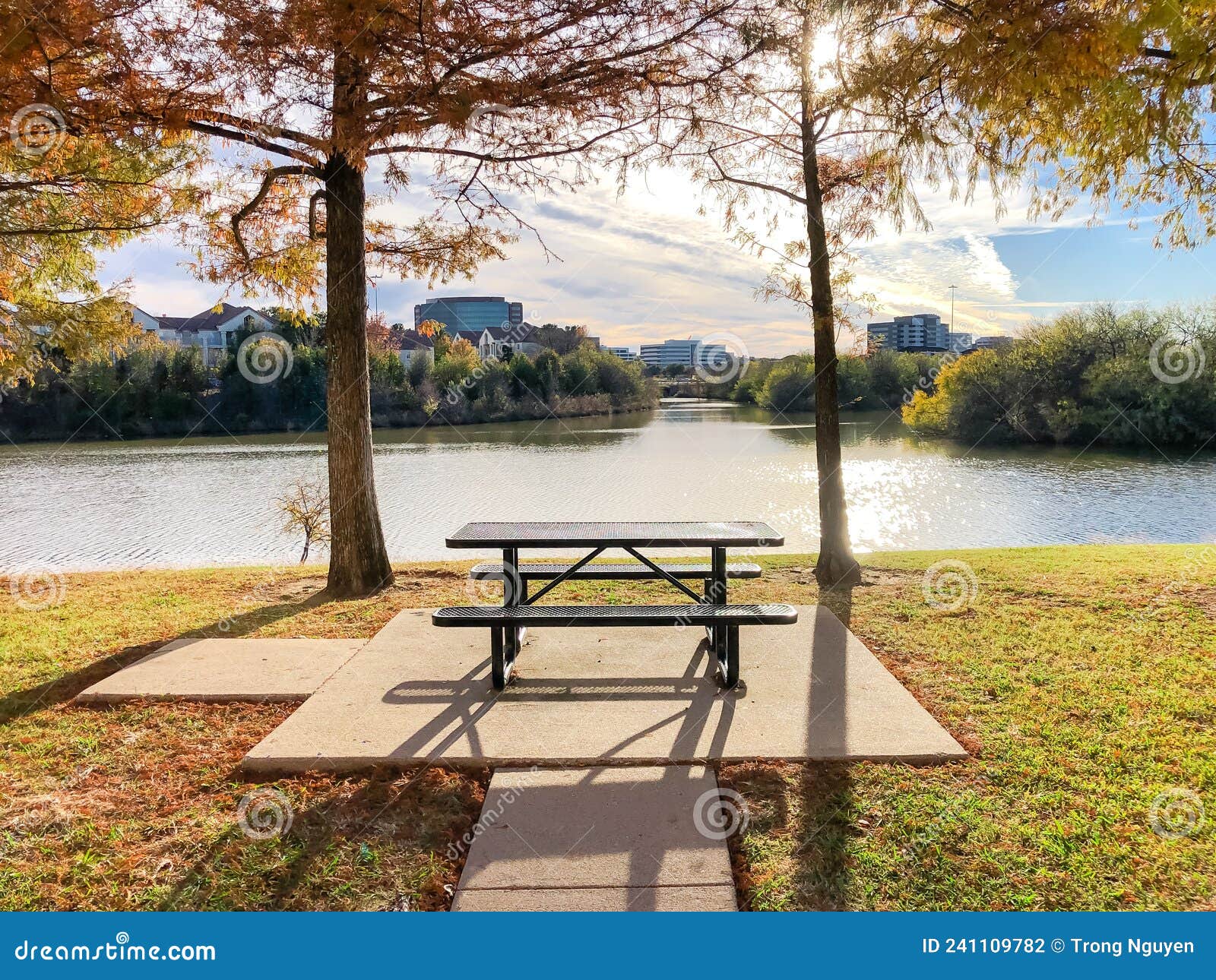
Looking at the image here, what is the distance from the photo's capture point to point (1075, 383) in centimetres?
3734

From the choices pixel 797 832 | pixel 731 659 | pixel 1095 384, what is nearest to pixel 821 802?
pixel 797 832

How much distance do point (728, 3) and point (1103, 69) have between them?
9.81 feet

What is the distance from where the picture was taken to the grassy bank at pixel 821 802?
2.66 metres

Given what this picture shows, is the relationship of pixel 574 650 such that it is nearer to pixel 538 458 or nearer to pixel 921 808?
pixel 921 808

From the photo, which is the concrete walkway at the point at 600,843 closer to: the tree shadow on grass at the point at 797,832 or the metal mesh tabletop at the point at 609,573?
the tree shadow on grass at the point at 797,832

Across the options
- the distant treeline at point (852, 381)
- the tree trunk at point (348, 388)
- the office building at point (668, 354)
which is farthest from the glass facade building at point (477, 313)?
the tree trunk at point (348, 388)

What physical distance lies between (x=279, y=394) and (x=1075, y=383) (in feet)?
140

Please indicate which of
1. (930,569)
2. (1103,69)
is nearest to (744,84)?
(1103,69)

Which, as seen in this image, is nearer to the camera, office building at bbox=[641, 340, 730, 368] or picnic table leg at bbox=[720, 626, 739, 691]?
picnic table leg at bbox=[720, 626, 739, 691]

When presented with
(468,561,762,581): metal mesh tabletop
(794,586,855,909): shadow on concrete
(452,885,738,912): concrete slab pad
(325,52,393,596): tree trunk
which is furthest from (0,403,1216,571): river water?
(452,885,738,912): concrete slab pad

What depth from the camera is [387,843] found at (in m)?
2.93

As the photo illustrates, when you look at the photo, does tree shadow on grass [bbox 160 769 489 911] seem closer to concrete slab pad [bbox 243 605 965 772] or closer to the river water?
concrete slab pad [bbox 243 605 965 772]

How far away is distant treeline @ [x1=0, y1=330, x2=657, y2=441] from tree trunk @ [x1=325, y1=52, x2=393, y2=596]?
3671cm

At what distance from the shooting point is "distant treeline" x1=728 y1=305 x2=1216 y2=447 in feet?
110
